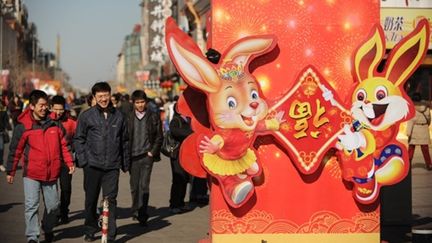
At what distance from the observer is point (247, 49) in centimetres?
711

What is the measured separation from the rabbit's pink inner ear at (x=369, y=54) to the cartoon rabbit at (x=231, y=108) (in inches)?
34.4

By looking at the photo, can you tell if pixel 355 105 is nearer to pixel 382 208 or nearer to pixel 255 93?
pixel 255 93

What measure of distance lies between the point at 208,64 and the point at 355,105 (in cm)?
152

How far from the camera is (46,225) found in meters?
8.81

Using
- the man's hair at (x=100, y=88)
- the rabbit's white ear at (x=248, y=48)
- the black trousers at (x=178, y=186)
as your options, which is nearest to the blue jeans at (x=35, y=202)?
the man's hair at (x=100, y=88)

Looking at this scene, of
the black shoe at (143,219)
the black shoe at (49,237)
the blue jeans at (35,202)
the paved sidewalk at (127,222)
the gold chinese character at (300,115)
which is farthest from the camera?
the black shoe at (143,219)

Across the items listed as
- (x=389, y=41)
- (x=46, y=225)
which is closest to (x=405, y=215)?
(x=46, y=225)

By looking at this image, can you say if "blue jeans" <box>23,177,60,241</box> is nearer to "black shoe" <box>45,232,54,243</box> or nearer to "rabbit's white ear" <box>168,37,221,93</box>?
"black shoe" <box>45,232,54,243</box>

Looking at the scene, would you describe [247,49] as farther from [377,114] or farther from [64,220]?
[64,220]

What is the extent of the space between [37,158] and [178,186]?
3.67 meters

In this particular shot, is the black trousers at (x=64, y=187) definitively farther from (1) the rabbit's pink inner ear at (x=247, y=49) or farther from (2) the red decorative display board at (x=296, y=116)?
(1) the rabbit's pink inner ear at (x=247, y=49)

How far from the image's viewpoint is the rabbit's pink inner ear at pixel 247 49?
7.12 m

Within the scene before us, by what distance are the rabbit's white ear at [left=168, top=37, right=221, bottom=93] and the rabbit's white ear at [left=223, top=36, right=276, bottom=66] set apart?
0.22 metres

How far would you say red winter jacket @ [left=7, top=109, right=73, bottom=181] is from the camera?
8.55 metres
